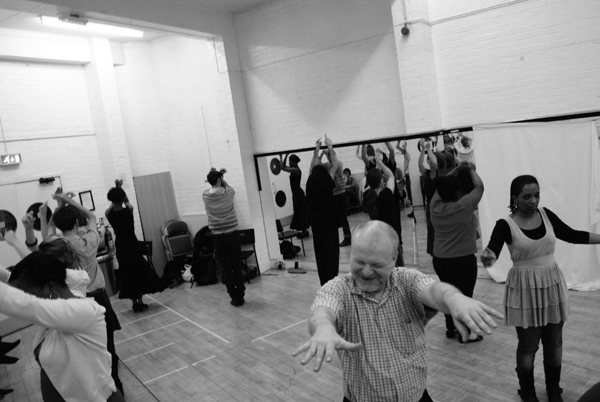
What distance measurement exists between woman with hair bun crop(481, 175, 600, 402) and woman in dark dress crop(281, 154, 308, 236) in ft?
15.3

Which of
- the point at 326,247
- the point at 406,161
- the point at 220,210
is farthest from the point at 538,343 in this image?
the point at 220,210

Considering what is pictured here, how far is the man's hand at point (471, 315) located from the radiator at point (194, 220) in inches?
278

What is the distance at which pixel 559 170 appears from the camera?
4957mm

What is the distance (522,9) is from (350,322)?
4714mm

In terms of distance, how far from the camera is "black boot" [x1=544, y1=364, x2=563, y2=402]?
3.04 metres

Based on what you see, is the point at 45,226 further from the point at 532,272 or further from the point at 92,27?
the point at 532,272

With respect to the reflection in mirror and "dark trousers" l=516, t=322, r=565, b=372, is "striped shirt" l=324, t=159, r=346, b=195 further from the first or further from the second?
"dark trousers" l=516, t=322, r=565, b=372

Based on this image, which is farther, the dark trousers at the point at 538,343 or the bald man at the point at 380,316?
the dark trousers at the point at 538,343

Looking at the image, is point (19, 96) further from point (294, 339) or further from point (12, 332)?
point (294, 339)

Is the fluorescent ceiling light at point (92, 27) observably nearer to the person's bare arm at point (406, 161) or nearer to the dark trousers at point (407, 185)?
the person's bare arm at point (406, 161)

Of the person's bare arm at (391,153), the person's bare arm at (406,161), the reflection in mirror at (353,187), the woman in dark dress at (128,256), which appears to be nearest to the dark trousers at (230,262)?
the woman in dark dress at (128,256)

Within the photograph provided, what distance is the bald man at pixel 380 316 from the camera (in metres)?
1.78

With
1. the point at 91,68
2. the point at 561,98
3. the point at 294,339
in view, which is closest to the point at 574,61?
the point at 561,98

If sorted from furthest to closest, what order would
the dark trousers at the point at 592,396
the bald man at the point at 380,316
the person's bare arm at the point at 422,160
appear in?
the person's bare arm at the point at 422,160 < the bald man at the point at 380,316 < the dark trousers at the point at 592,396
